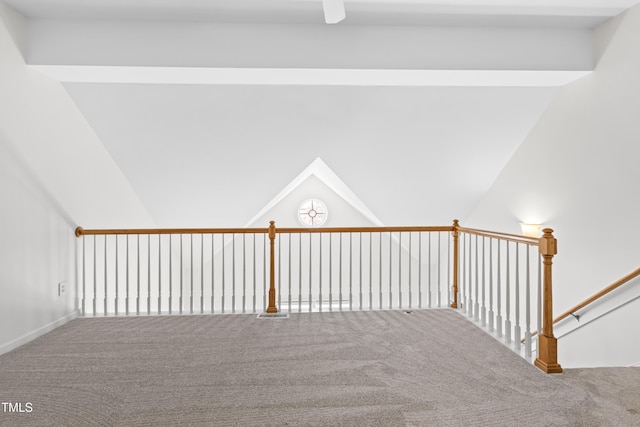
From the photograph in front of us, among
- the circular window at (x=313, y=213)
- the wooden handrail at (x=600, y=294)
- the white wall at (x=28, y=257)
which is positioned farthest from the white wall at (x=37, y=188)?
the wooden handrail at (x=600, y=294)

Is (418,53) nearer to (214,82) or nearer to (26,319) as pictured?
(214,82)

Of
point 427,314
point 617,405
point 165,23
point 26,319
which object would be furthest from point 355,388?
point 165,23

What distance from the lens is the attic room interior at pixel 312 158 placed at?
7.54ft

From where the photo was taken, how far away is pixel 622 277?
3.24m

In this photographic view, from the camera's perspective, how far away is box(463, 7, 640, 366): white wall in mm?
3139

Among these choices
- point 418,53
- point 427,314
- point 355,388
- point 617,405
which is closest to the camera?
point 617,405

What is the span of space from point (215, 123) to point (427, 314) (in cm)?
305

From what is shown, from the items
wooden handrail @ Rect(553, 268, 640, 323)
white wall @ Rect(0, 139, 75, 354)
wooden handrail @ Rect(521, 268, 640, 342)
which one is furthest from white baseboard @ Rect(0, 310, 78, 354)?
wooden handrail @ Rect(553, 268, 640, 323)

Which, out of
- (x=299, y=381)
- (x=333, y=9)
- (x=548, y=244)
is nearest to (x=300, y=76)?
(x=333, y=9)

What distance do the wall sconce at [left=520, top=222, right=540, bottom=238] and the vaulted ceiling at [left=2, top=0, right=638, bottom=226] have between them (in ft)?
3.00

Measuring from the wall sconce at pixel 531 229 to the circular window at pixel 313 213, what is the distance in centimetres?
392

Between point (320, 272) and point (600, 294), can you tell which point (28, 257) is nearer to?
point (320, 272)

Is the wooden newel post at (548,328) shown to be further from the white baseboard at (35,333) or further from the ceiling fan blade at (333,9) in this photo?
the white baseboard at (35,333)

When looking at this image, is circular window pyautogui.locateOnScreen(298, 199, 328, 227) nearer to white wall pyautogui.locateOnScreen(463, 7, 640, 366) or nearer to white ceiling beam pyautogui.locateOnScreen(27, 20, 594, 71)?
white wall pyautogui.locateOnScreen(463, 7, 640, 366)
